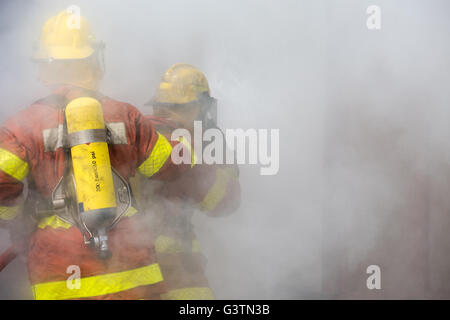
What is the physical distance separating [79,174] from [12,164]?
0.25 metres

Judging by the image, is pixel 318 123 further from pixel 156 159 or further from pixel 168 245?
pixel 156 159

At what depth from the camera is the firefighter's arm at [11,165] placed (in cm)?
190

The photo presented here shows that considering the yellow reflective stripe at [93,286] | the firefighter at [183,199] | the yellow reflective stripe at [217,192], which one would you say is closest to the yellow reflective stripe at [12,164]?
the yellow reflective stripe at [93,286]

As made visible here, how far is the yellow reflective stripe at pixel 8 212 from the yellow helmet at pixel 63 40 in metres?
0.59

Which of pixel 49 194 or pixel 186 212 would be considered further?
pixel 186 212

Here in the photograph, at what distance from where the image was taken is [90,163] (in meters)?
1.85

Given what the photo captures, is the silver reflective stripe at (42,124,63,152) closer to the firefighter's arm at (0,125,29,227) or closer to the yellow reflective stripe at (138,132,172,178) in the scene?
the firefighter's arm at (0,125,29,227)

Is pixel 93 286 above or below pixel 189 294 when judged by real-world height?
above

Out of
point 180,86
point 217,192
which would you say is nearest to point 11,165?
point 217,192

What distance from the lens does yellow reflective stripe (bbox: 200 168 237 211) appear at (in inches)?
103

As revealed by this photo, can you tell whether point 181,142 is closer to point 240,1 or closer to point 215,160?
point 215,160

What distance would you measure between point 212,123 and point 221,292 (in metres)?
0.92

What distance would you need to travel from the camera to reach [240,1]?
9.65 feet

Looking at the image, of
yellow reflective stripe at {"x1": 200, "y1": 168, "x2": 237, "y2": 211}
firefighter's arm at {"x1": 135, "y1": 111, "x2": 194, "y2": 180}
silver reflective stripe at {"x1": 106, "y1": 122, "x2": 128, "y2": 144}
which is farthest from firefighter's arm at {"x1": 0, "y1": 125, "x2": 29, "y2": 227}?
yellow reflective stripe at {"x1": 200, "y1": 168, "x2": 237, "y2": 211}
